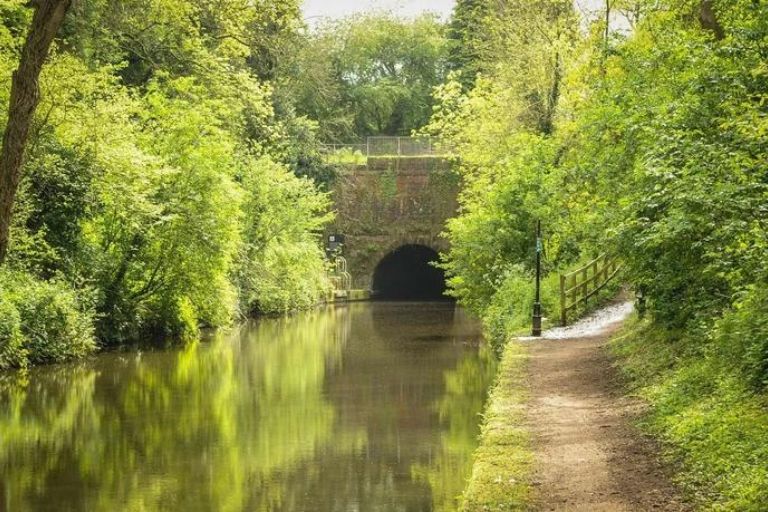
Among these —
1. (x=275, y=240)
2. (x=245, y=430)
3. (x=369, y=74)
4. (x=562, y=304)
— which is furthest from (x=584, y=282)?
(x=369, y=74)

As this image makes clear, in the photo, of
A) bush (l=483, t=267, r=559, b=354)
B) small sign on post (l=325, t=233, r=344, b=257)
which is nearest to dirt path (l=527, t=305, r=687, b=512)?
bush (l=483, t=267, r=559, b=354)

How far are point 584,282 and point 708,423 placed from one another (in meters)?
15.6

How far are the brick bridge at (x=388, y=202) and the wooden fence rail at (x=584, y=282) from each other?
2280 cm

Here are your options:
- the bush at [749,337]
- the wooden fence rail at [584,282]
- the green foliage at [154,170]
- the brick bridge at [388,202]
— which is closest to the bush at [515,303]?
the wooden fence rail at [584,282]

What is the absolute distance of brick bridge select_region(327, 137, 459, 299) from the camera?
51.2 m

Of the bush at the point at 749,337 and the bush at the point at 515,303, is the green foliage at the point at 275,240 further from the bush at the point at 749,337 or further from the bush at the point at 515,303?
the bush at the point at 749,337

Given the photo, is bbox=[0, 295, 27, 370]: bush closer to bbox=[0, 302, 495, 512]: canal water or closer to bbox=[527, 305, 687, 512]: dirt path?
bbox=[0, 302, 495, 512]: canal water

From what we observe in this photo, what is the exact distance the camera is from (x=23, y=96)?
1166cm

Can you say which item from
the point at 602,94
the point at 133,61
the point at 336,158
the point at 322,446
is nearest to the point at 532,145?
the point at 602,94

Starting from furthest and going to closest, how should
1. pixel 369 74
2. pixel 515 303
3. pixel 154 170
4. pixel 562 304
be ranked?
pixel 369 74
pixel 515 303
pixel 154 170
pixel 562 304

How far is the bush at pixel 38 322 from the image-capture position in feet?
65.5

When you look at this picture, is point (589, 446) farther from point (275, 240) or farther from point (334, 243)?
point (334, 243)

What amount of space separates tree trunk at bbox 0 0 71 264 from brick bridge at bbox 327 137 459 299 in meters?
39.3

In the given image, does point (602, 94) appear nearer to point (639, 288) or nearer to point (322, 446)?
point (639, 288)
